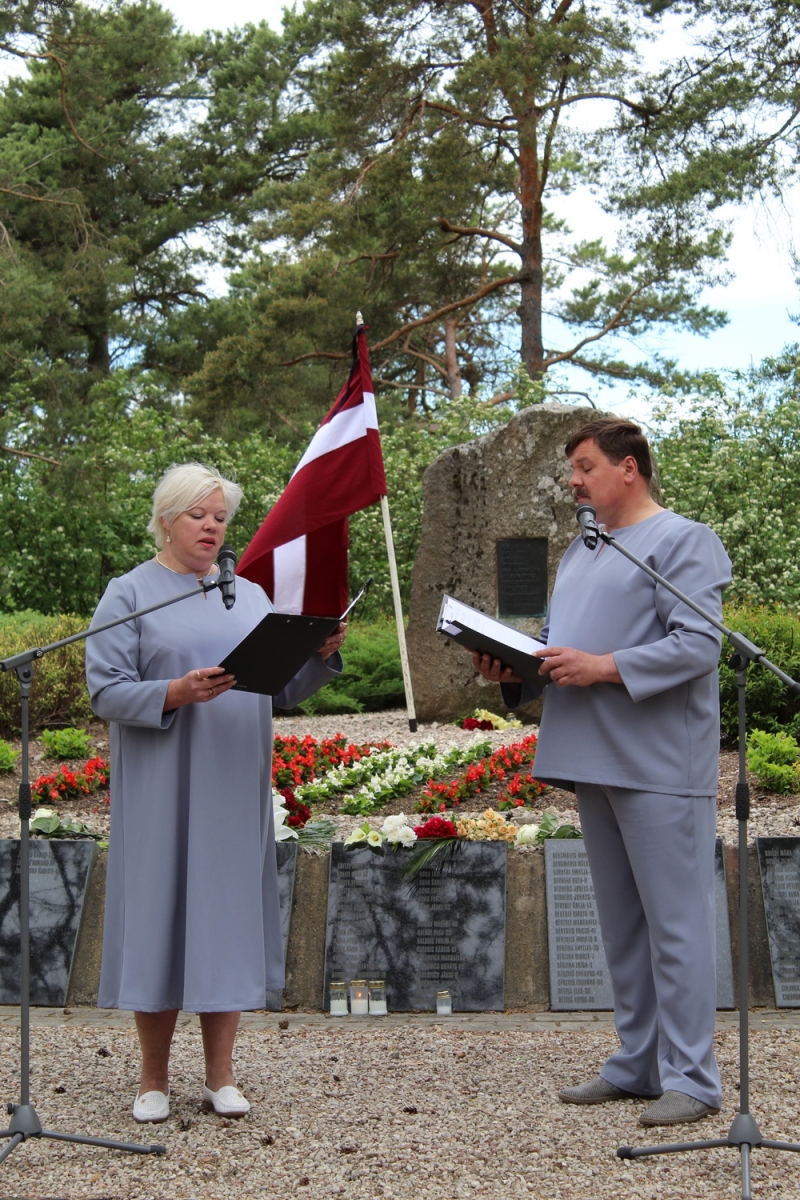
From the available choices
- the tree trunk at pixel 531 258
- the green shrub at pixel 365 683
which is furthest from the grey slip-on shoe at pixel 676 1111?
the tree trunk at pixel 531 258

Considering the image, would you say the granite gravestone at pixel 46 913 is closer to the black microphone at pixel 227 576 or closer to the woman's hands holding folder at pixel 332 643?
the woman's hands holding folder at pixel 332 643

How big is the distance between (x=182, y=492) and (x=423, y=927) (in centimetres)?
199

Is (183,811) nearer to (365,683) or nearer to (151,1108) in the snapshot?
(151,1108)

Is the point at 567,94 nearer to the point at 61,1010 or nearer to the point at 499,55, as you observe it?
the point at 499,55

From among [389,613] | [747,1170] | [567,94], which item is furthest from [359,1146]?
[567,94]

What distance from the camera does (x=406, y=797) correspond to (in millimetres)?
6441

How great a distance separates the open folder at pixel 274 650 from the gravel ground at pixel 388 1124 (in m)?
1.18

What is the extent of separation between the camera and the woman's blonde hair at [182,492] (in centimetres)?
345

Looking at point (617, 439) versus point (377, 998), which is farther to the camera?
point (377, 998)

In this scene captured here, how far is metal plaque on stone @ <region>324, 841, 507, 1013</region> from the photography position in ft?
14.7

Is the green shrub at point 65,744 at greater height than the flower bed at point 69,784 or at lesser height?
greater

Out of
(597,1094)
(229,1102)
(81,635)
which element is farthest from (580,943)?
(81,635)

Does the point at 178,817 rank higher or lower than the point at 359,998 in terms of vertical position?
higher

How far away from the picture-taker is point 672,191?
1574 cm
